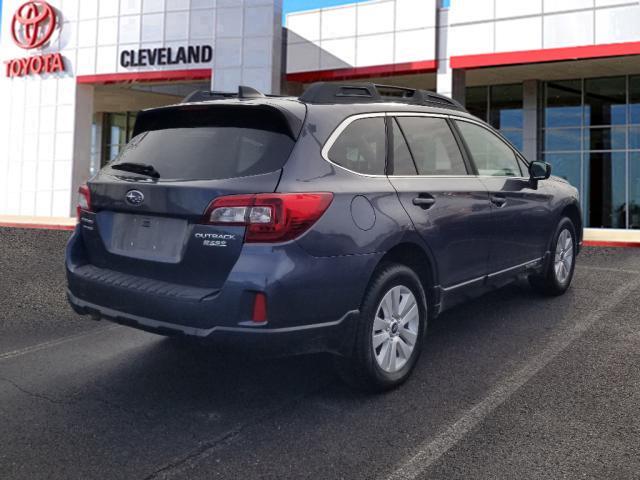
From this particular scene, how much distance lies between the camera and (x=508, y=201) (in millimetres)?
4938

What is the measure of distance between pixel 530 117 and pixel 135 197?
683 inches

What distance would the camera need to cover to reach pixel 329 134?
353 cm

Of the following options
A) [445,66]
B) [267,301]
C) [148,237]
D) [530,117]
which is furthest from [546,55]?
[267,301]

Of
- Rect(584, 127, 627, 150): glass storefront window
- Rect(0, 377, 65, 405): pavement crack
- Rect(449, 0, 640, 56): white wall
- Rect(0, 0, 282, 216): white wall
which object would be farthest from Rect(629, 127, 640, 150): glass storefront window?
Rect(0, 377, 65, 405): pavement crack

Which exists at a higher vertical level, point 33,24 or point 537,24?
point 33,24

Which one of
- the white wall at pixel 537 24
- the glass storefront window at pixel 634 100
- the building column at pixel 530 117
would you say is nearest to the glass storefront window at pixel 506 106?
the building column at pixel 530 117

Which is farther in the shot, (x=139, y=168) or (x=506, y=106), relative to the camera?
(x=506, y=106)

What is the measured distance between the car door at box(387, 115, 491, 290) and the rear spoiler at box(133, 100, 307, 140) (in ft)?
2.42

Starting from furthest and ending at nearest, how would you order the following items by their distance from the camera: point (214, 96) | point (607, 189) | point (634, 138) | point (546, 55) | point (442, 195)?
point (607, 189) < point (634, 138) < point (546, 55) < point (214, 96) < point (442, 195)

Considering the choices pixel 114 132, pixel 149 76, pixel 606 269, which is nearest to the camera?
pixel 606 269

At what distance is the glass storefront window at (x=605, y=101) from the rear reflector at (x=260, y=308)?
58.1 ft

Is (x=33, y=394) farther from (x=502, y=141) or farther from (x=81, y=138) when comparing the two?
(x=81, y=138)

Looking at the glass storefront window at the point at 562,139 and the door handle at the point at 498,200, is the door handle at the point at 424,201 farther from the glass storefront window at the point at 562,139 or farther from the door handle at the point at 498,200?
the glass storefront window at the point at 562,139

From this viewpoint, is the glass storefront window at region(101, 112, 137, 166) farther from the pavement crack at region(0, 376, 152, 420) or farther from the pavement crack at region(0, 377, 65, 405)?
the pavement crack at region(0, 376, 152, 420)
